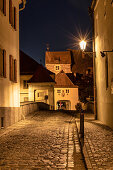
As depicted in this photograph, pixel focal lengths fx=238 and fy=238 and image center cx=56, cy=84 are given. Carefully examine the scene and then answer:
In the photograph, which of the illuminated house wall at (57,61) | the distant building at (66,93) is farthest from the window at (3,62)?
the illuminated house wall at (57,61)

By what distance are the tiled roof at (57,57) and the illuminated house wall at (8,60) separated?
42997mm

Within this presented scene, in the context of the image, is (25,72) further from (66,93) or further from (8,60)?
(8,60)

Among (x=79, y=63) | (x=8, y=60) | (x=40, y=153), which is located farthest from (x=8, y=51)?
(x=79, y=63)

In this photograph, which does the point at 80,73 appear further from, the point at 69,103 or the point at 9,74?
the point at 9,74

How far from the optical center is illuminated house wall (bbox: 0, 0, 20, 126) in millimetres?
12242

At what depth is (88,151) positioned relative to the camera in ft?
→ 22.4

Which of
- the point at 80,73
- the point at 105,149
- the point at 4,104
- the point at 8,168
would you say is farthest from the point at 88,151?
the point at 80,73

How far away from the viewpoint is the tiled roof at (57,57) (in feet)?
193

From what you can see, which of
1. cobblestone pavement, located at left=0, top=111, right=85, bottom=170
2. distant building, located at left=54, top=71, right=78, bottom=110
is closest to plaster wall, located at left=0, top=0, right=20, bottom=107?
cobblestone pavement, located at left=0, top=111, right=85, bottom=170

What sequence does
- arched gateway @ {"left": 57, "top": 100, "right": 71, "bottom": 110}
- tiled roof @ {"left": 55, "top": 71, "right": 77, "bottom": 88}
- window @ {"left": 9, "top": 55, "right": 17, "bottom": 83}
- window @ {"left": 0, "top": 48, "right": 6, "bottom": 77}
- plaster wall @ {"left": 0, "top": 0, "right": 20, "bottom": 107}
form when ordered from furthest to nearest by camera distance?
1. arched gateway @ {"left": 57, "top": 100, "right": 71, "bottom": 110}
2. tiled roof @ {"left": 55, "top": 71, "right": 77, "bottom": 88}
3. window @ {"left": 9, "top": 55, "right": 17, "bottom": 83}
4. window @ {"left": 0, "top": 48, "right": 6, "bottom": 77}
5. plaster wall @ {"left": 0, "top": 0, "right": 20, "bottom": 107}

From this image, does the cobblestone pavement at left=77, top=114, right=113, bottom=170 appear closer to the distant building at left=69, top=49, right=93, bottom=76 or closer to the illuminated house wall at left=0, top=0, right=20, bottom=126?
the illuminated house wall at left=0, top=0, right=20, bottom=126

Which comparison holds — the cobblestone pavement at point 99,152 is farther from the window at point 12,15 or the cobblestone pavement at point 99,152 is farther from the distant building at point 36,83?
the distant building at point 36,83

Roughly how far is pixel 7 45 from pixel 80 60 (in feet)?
163

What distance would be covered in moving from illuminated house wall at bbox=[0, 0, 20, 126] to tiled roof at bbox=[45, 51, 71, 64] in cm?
4300
